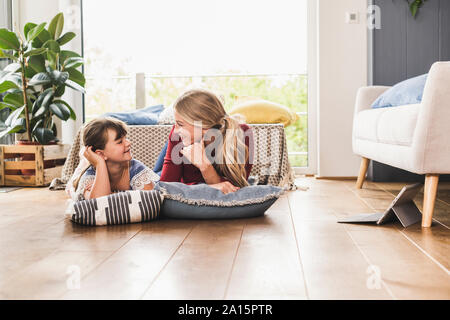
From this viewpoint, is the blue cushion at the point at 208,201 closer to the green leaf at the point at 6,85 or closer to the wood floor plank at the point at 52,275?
the wood floor plank at the point at 52,275

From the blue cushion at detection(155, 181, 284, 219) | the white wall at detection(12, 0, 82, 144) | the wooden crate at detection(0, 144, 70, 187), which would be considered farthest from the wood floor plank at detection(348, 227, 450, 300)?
the white wall at detection(12, 0, 82, 144)

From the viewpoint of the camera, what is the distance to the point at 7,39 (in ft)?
Answer: 10.3

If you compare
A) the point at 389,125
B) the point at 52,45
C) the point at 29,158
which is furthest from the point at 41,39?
the point at 389,125

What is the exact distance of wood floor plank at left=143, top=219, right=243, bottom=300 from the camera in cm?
97

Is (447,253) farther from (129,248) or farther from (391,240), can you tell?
(129,248)

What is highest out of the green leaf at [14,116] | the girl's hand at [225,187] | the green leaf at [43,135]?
the green leaf at [14,116]

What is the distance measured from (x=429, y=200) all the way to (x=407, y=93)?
68 centimetres

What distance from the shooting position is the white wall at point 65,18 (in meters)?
3.75

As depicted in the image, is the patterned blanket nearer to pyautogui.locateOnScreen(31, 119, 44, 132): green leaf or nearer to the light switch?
pyautogui.locateOnScreen(31, 119, 44, 132): green leaf

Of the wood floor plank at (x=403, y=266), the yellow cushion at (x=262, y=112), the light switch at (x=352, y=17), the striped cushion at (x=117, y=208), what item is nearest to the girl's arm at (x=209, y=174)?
the striped cushion at (x=117, y=208)

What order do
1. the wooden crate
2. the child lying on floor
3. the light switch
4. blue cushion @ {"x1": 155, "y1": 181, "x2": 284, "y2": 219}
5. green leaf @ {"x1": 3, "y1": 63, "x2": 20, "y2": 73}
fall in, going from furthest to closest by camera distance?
the light switch < green leaf @ {"x1": 3, "y1": 63, "x2": 20, "y2": 73} < the wooden crate < the child lying on floor < blue cushion @ {"x1": 155, "y1": 181, "x2": 284, "y2": 219}

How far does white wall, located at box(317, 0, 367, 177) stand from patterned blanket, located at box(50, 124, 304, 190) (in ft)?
2.03

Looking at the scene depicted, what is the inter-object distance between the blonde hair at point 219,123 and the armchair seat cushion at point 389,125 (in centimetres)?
63

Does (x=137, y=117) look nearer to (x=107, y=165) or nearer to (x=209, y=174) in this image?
(x=107, y=165)
